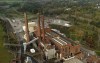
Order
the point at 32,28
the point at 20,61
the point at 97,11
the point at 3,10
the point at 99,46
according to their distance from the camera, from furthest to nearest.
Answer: the point at 3,10
the point at 97,11
the point at 32,28
the point at 99,46
the point at 20,61

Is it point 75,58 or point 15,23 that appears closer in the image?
point 75,58

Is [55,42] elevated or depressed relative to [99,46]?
elevated

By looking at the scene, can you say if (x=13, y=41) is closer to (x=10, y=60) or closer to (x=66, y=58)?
(x=10, y=60)

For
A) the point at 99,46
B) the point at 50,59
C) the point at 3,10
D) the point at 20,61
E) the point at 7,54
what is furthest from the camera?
the point at 3,10

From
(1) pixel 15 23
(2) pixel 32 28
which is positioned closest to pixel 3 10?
(1) pixel 15 23

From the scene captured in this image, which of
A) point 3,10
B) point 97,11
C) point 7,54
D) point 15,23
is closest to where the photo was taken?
point 7,54

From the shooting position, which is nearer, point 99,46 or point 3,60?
point 3,60

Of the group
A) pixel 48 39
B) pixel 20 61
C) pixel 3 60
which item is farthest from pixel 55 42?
pixel 3 60

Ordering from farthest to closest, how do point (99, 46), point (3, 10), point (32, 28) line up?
point (3, 10) → point (32, 28) → point (99, 46)

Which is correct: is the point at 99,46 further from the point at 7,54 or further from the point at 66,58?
the point at 7,54
